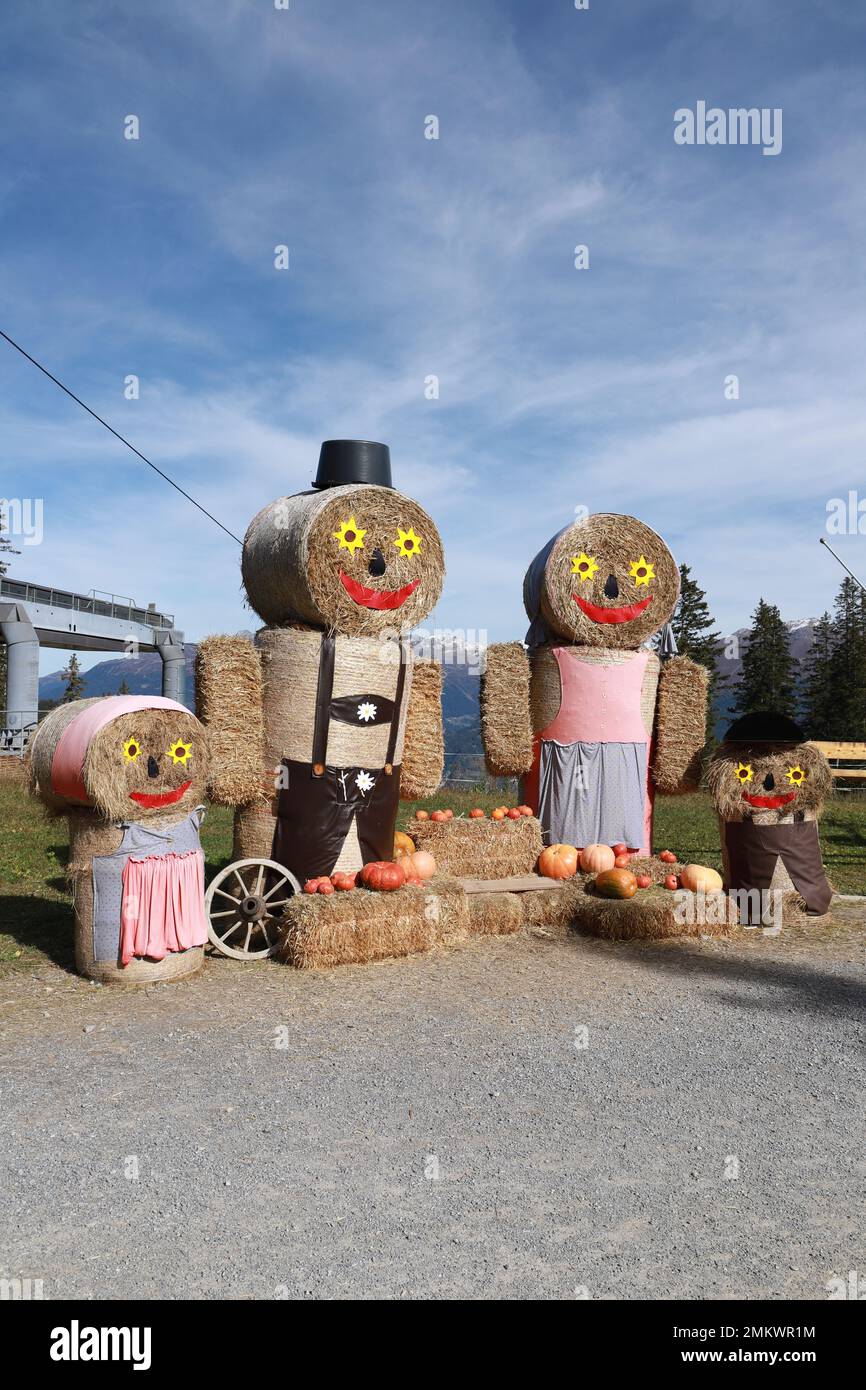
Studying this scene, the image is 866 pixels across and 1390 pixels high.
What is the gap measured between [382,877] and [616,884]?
2.16 m

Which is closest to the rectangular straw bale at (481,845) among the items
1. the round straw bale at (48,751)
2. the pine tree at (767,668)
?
the round straw bale at (48,751)

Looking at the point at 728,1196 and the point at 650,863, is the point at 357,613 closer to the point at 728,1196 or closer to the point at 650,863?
the point at 650,863

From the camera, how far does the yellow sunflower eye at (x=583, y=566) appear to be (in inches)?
361

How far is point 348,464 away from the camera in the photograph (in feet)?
27.2

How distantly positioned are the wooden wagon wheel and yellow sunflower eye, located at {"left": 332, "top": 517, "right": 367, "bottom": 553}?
8.37ft

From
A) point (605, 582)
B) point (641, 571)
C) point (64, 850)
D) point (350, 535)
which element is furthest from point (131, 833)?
point (64, 850)

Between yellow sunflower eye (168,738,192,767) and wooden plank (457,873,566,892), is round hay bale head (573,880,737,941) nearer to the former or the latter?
wooden plank (457,873,566,892)

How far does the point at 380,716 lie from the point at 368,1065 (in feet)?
11.2

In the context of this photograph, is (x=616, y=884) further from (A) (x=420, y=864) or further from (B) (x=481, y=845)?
(A) (x=420, y=864)

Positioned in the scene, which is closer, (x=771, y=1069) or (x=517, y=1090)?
(x=517, y=1090)

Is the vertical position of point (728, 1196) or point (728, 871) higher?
point (728, 871)

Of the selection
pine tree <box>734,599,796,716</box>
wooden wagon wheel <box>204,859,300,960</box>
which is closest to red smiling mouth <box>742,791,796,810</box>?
wooden wagon wheel <box>204,859,300,960</box>

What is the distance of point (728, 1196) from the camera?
3748mm
